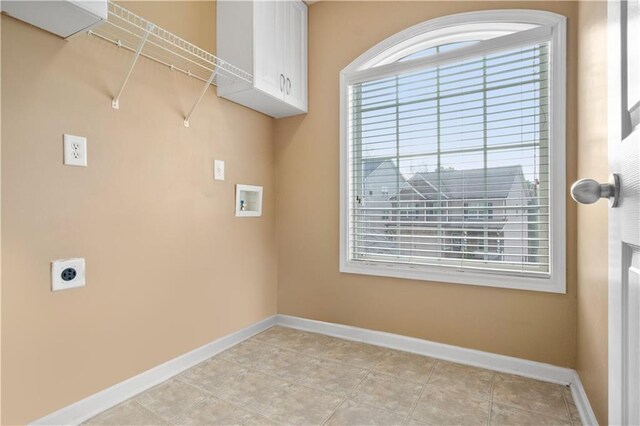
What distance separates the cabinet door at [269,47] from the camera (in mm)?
2031

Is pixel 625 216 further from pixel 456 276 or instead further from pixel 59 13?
pixel 59 13

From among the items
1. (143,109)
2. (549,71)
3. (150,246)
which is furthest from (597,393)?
(143,109)

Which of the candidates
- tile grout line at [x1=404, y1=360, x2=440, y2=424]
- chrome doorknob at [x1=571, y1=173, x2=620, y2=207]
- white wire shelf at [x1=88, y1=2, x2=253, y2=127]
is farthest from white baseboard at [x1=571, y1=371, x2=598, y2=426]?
white wire shelf at [x1=88, y1=2, x2=253, y2=127]

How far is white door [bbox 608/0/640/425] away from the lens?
0.52m

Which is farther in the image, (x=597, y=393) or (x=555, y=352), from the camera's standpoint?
(x=555, y=352)

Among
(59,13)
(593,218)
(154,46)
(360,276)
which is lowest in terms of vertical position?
(360,276)

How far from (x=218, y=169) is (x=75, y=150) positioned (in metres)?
0.83

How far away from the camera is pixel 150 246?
179cm

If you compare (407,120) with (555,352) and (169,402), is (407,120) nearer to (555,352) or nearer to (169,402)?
(555,352)

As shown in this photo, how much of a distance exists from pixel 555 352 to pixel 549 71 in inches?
61.4

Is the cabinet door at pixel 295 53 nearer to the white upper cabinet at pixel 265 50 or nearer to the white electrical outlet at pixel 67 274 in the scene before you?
the white upper cabinet at pixel 265 50

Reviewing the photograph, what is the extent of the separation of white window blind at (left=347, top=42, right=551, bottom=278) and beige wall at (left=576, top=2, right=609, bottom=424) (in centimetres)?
24

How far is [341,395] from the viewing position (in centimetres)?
169

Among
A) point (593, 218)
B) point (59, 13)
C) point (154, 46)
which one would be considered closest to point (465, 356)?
point (593, 218)
